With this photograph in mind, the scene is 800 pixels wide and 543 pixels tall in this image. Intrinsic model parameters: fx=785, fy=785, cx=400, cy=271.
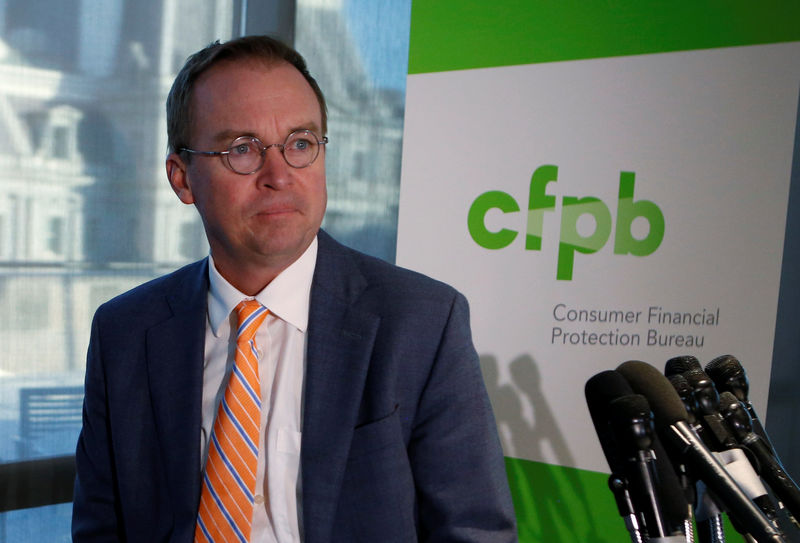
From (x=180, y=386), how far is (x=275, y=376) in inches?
8.0

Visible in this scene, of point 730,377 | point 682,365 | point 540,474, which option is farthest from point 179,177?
point 540,474

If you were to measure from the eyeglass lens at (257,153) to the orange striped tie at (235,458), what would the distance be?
0.34 meters

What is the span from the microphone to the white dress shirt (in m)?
0.63

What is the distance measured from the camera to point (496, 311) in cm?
295

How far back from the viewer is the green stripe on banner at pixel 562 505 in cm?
279

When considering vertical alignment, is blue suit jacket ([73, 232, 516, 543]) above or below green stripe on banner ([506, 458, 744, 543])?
above

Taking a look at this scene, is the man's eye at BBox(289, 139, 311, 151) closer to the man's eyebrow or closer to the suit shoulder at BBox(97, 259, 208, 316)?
the man's eyebrow

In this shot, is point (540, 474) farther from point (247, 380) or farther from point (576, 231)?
point (247, 380)

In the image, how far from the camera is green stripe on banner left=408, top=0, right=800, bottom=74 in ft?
8.21

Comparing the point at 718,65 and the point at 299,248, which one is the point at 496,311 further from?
the point at 299,248

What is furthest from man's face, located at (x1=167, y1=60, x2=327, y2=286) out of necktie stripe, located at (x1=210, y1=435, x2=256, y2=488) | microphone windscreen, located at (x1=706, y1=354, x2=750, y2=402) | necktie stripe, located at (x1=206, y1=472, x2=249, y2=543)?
microphone windscreen, located at (x1=706, y1=354, x2=750, y2=402)

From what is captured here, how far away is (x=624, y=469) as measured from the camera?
158 cm

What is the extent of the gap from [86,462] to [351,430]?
67 centimetres

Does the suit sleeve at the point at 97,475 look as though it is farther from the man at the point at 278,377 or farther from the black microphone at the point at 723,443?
the black microphone at the point at 723,443
